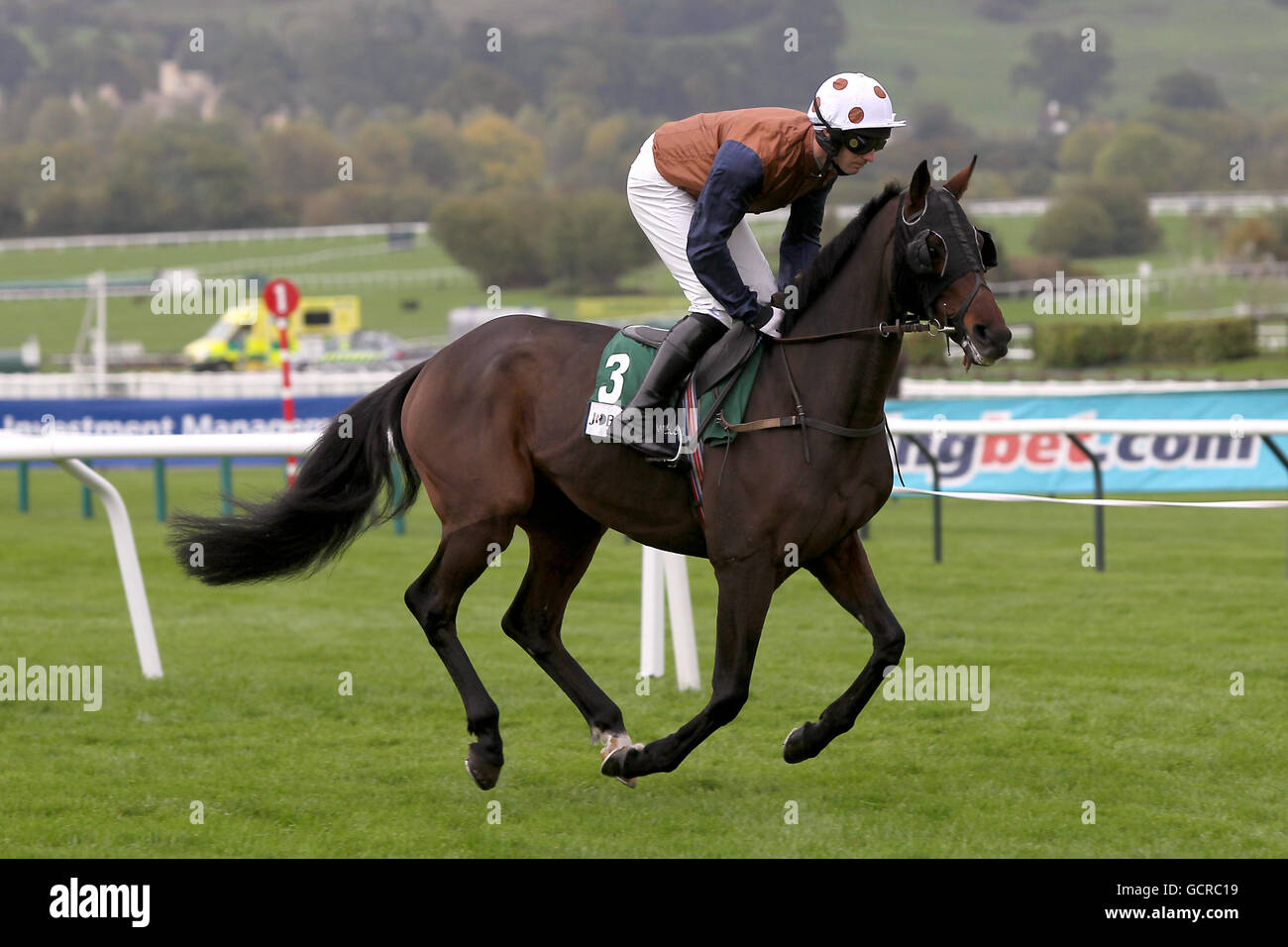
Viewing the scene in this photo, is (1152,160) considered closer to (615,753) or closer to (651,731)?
(651,731)

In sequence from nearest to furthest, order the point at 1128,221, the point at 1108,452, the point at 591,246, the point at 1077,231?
the point at 1108,452 < the point at 1077,231 < the point at 1128,221 < the point at 591,246

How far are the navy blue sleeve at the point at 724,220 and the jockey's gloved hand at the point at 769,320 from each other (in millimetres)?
30

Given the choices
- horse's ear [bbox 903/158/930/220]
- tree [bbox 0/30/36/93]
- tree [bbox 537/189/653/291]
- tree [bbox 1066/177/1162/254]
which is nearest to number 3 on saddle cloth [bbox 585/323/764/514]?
horse's ear [bbox 903/158/930/220]

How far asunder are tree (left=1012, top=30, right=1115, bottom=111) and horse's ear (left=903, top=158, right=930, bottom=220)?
13052cm

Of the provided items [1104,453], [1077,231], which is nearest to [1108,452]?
[1104,453]

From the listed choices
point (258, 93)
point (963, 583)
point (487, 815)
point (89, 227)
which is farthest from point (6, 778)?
point (258, 93)

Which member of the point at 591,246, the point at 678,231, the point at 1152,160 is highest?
the point at 1152,160

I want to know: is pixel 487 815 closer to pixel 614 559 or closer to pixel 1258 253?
pixel 614 559

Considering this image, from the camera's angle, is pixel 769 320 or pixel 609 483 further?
pixel 609 483

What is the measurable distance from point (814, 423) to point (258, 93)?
14935 centimetres

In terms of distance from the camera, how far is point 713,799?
4.48 m

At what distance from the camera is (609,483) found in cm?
452

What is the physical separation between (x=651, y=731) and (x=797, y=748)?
1.05 metres

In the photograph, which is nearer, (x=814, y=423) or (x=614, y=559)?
(x=814, y=423)
